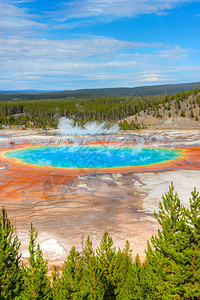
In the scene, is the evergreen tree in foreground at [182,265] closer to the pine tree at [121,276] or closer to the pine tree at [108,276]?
the pine tree at [121,276]

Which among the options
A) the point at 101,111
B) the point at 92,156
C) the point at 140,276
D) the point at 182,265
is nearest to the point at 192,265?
the point at 182,265

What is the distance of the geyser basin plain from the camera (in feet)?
150

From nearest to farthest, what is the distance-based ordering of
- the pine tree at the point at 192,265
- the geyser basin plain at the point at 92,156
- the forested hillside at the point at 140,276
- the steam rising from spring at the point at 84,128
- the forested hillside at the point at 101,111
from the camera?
the pine tree at the point at 192,265, the forested hillside at the point at 140,276, the geyser basin plain at the point at 92,156, the steam rising from spring at the point at 84,128, the forested hillside at the point at 101,111

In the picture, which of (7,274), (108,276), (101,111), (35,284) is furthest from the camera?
(101,111)

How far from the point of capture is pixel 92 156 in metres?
53.7

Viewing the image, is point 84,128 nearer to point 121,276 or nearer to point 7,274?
point 121,276

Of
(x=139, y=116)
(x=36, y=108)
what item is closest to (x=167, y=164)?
(x=139, y=116)

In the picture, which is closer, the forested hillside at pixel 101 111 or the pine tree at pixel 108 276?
the pine tree at pixel 108 276

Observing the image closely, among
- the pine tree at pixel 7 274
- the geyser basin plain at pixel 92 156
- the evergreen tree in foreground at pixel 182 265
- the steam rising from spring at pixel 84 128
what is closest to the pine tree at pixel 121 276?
the evergreen tree in foreground at pixel 182 265

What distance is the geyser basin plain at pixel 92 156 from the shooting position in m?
45.6

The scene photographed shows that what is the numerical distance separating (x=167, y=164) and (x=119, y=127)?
63722 millimetres

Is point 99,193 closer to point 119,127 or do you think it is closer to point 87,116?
point 119,127

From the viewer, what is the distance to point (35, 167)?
42.8 meters

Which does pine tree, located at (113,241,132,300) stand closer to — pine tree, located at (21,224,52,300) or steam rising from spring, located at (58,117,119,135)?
pine tree, located at (21,224,52,300)
